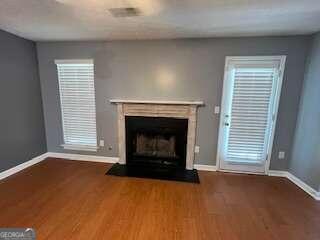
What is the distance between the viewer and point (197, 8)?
2.04m

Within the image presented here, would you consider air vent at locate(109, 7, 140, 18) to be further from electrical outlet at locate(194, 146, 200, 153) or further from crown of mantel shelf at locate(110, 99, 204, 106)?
electrical outlet at locate(194, 146, 200, 153)

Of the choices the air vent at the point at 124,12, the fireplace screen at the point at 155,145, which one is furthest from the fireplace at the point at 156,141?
the air vent at the point at 124,12

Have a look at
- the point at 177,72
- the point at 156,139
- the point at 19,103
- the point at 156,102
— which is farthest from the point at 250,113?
the point at 19,103

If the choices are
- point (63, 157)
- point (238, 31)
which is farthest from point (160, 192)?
point (238, 31)

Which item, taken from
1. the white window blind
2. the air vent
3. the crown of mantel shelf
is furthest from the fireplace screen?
the air vent

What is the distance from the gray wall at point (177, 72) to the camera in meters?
3.05

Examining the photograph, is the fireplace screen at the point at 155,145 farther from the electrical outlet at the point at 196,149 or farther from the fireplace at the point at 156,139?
the electrical outlet at the point at 196,149

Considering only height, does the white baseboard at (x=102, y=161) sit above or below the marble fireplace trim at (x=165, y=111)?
below

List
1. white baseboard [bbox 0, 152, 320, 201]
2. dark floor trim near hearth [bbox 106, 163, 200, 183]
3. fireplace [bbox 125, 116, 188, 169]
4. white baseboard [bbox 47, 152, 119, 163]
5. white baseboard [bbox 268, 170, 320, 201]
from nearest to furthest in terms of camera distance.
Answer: white baseboard [bbox 268, 170, 320, 201] < white baseboard [bbox 0, 152, 320, 201] < dark floor trim near hearth [bbox 106, 163, 200, 183] < fireplace [bbox 125, 116, 188, 169] < white baseboard [bbox 47, 152, 119, 163]

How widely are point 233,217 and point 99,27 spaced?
3210 millimetres

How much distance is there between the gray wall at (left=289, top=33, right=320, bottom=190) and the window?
377 centimetres

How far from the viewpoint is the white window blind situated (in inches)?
122

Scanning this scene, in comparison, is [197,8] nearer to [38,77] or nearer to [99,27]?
[99,27]

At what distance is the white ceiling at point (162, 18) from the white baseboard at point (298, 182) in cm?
236
